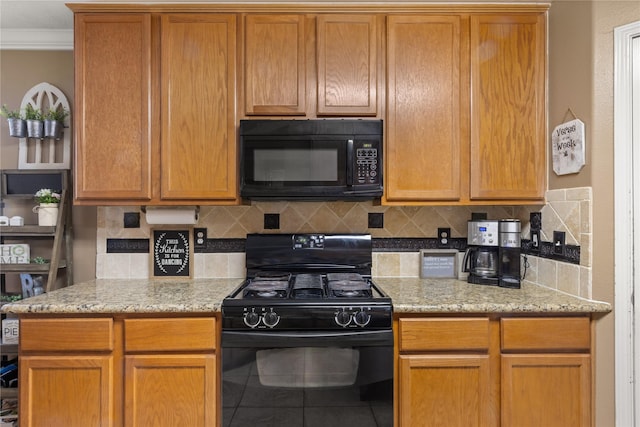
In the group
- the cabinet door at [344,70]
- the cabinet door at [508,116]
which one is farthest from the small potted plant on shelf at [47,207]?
the cabinet door at [508,116]

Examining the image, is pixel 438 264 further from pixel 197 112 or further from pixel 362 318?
pixel 197 112

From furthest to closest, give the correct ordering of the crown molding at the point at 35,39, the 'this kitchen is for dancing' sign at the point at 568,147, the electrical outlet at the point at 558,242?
the crown molding at the point at 35,39, the electrical outlet at the point at 558,242, the 'this kitchen is for dancing' sign at the point at 568,147

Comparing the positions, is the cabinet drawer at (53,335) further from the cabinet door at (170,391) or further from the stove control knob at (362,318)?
the stove control knob at (362,318)

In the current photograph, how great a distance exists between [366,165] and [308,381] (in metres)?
1.02

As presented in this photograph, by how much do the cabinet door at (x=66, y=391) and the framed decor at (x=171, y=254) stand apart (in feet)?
2.14

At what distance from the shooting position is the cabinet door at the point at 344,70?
6.22ft

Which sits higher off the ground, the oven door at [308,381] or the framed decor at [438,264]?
→ the framed decor at [438,264]

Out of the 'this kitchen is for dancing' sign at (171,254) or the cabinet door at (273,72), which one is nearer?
the cabinet door at (273,72)

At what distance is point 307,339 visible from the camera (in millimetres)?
1551

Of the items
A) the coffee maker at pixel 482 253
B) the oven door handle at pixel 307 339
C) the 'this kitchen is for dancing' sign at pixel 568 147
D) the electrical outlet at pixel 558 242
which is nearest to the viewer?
the oven door handle at pixel 307 339

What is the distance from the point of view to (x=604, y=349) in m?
1.60

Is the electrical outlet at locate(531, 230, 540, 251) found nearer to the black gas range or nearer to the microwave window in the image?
the black gas range

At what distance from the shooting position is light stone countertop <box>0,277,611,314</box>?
1571 mm

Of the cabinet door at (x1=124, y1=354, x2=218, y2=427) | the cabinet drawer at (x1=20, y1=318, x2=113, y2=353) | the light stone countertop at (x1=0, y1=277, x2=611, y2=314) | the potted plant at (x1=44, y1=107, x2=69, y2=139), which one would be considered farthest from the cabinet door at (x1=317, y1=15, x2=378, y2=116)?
the potted plant at (x1=44, y1=107, x2=69, y2=139)
